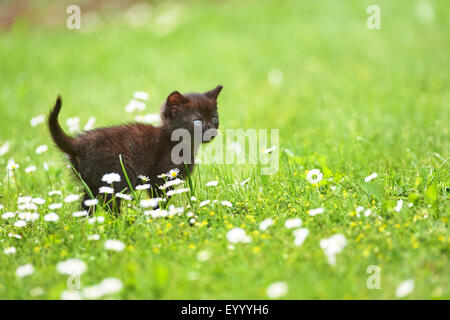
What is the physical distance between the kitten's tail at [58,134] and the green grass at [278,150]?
31 centimetres

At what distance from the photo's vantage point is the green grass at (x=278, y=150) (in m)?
2.25

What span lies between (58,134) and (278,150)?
1818 mm

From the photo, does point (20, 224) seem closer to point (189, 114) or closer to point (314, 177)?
point (189, 114)

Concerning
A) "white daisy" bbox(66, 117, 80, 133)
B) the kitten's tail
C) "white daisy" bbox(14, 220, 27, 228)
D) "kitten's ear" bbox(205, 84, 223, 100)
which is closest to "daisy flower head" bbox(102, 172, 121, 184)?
the kitten's tail

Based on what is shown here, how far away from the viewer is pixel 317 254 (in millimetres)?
2316

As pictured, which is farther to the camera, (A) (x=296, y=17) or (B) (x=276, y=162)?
(A) (x=296, y=17)

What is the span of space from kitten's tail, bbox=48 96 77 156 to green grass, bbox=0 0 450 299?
0.31 metres

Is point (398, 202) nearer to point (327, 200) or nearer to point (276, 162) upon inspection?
point (327, 200)

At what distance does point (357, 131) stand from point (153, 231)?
8.38 feet

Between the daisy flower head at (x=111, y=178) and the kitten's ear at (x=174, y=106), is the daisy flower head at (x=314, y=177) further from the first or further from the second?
the daisy flower head at (x=111, y=178)

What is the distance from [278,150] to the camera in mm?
3926

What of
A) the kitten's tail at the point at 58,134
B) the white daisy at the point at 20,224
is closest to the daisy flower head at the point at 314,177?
the kitten's tail at the point at 58,134

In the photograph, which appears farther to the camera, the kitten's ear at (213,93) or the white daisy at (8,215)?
the kitten's ear at (213,93)
